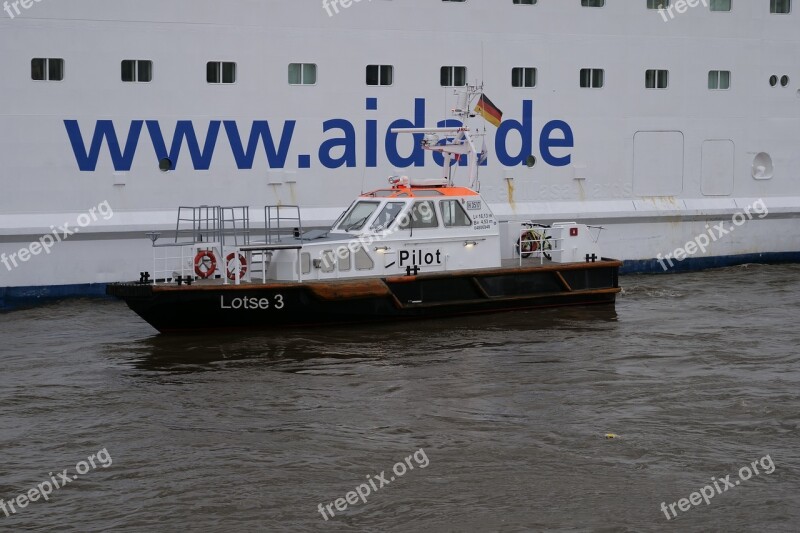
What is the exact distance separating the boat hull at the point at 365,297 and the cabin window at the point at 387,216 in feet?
2.43

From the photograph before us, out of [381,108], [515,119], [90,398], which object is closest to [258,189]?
[381,108]

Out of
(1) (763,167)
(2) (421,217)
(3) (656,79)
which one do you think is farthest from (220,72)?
(1) (763,167)

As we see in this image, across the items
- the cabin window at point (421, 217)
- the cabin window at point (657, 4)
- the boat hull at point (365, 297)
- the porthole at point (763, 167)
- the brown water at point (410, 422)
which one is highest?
the cabin window at point (657, 4)

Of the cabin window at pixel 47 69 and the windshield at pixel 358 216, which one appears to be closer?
the windshield at pixel 358 216

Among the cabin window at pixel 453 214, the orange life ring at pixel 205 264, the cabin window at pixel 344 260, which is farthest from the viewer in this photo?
the cabin window at pixel 453 214

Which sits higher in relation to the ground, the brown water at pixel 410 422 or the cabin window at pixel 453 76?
the cabin window at pixel 453 76

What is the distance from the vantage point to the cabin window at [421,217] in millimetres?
14141

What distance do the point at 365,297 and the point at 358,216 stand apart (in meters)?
1.36

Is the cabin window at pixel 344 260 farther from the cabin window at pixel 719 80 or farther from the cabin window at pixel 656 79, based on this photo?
the cabin window at pixel 719 80

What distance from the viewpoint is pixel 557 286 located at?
49.2 ft

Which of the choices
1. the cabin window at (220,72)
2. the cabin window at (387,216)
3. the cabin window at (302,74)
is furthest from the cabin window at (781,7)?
the cabin window at (220,72)

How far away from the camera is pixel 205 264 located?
13398 mm

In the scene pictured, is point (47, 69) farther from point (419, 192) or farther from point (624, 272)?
point (624, 272)

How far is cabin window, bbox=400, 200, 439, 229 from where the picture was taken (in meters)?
14.1
